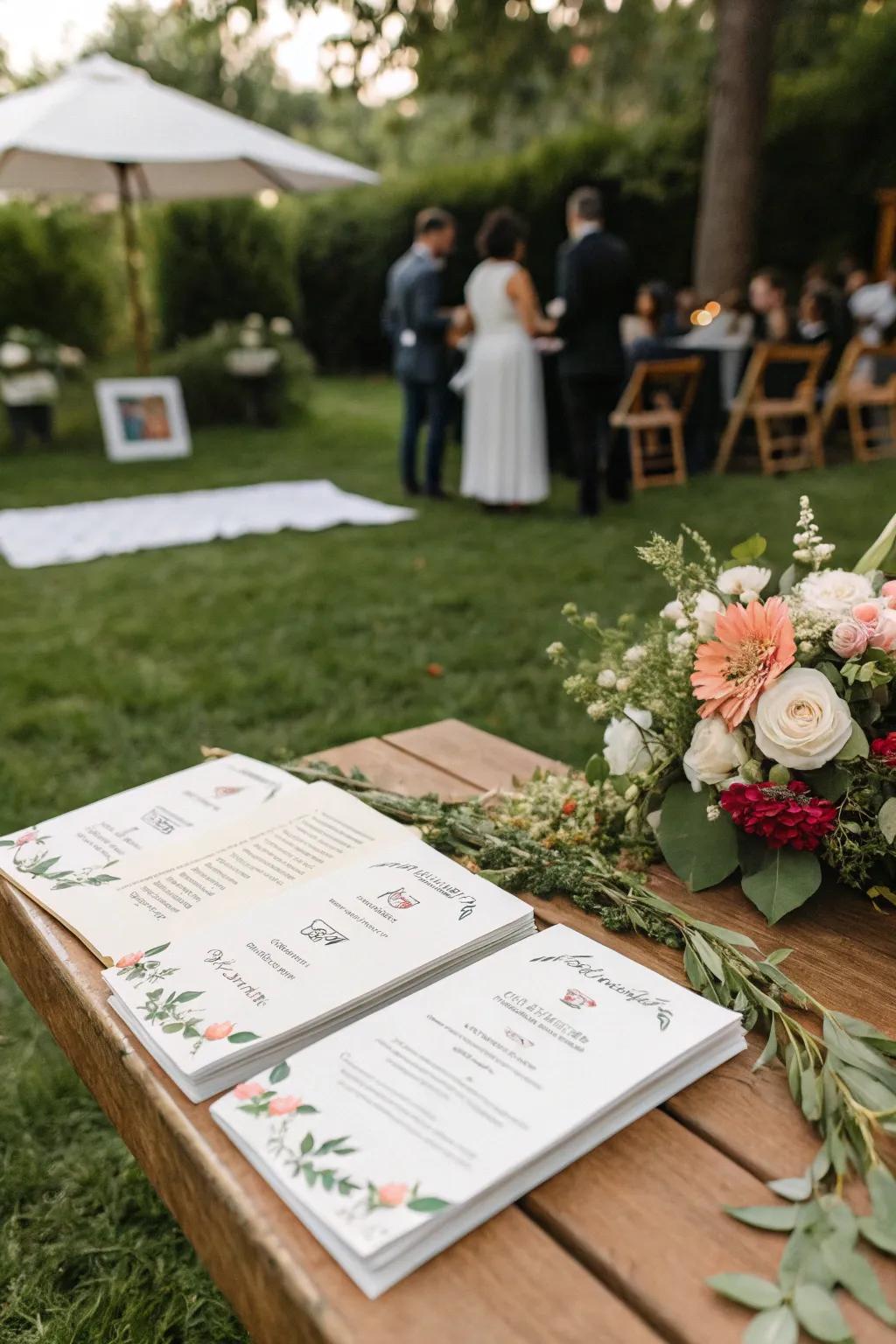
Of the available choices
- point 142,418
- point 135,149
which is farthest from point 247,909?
point 142,418

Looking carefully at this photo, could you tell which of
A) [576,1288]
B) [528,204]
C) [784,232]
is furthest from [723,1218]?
[528,204]

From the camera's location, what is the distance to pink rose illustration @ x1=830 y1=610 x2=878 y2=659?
119 centimetres

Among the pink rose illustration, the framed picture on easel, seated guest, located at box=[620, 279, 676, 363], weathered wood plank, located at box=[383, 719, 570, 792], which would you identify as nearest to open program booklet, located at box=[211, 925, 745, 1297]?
the pink rose illustration

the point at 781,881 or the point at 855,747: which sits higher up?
the point at 855,747

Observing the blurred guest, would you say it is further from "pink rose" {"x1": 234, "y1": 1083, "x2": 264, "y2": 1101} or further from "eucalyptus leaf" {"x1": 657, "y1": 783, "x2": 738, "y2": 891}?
"pink rose" {"x1": 234, "y1": 1083, "x2": 264, "y2": 1101}

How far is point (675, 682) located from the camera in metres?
1.34

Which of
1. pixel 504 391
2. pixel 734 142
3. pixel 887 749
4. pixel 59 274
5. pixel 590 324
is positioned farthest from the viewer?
pixel 59 274

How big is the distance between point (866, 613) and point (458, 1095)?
29.0 inches

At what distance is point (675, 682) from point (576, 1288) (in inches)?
30.4

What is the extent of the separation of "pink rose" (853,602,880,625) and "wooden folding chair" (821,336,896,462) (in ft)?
23.9

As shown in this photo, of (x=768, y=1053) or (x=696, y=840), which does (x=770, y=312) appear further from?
(x=768, y=1053)

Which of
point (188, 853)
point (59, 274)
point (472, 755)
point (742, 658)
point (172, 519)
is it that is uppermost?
point (59, 274)

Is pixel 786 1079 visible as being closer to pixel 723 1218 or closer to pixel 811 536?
pixel 723 1218

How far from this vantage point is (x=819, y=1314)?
685 millimetres
